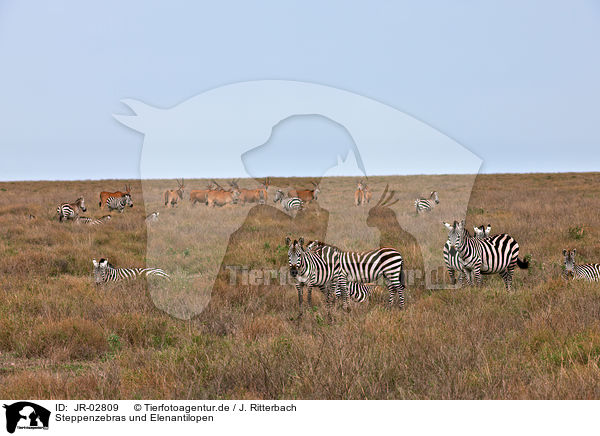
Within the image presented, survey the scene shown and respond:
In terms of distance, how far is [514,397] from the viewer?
13.0ft

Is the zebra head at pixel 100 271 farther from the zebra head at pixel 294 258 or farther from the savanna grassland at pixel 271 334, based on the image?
the zebra head at pixel 294 258

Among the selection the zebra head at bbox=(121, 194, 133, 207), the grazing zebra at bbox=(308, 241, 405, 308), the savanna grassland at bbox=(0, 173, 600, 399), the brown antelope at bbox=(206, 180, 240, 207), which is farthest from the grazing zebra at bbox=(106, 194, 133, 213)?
the grazing zebra at bbox=(308, 241, 405, 308)

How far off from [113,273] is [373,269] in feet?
18.6

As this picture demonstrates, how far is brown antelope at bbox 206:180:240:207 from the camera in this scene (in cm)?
2641

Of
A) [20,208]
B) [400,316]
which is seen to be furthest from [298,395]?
[20,208]

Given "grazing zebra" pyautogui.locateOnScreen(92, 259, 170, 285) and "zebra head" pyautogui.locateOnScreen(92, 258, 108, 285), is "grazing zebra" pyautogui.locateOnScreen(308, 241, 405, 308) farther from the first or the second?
"zebra head" pyautogui.locateOnScreen(92, 258, 108, 285)

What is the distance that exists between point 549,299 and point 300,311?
12.9ft

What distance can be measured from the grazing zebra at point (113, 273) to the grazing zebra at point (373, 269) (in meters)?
3.90

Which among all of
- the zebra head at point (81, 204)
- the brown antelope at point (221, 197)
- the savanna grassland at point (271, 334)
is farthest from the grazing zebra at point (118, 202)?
the savanna grassland at point (271, 334)

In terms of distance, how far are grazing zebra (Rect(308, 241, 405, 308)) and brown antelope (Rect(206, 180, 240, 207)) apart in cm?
1802

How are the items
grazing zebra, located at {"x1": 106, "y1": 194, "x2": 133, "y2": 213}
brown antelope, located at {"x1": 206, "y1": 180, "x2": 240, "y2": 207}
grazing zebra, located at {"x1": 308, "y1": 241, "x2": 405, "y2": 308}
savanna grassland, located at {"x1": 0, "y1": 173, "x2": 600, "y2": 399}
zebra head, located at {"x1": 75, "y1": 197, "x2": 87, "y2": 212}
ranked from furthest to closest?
brown antelope, located at {"x1": 206, "y1": 180, "x2": 240, "y2": 207}
grazing zebra, located at {"x1": 106, "y1": 194, "x2": 133, "y2": 213}
zebra head, located at {"x1": 75, "y1": 197, "x2": 87, "y2": 212}
grazing zebra, located at {"x1": 308, "y1": 241, "x2": 405, "y2": 308}
savanna grassland, located at {"x1": 0, "y1": 173, "x2": 600, "y2": 399}

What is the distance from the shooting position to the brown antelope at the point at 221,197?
2641cm

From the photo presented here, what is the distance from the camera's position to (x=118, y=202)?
25.0 m

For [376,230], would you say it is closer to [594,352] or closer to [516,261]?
[516,261]
